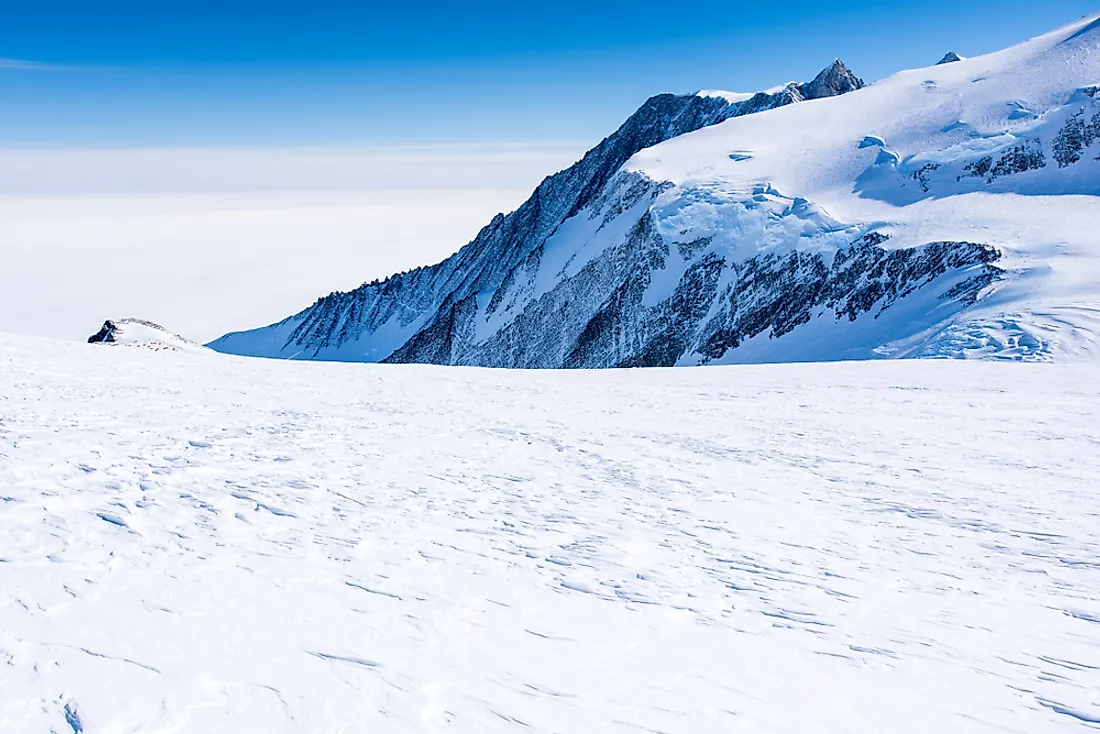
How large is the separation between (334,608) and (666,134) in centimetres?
12702

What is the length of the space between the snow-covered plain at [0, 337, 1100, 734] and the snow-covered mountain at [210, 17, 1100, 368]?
20524 millimetres

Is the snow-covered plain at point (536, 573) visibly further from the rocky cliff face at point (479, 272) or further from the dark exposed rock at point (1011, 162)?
the rocky cliff face at point (479, 272)

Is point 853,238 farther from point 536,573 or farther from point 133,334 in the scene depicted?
point 133,334

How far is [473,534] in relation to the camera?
25.3ft

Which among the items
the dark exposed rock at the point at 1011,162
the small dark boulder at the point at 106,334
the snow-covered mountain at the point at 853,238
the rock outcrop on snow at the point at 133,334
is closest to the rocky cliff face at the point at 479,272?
the snow-covered mountain at the point at 853,238

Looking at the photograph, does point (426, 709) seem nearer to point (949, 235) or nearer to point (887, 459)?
point (887, 459)

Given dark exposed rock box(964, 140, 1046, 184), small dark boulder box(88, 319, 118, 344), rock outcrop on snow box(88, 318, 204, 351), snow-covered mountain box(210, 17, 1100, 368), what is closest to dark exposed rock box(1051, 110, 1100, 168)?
snow-covered mountain box(210, 17, 1100, 368)

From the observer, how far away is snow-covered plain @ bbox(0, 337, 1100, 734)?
4.38 m

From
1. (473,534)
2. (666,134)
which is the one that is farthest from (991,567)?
(666,134)

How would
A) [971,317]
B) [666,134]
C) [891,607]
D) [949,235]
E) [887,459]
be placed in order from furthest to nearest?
1. [666,134]
2. [949,235]
3. [971,317]
4. [887,459]
5. [891,607]

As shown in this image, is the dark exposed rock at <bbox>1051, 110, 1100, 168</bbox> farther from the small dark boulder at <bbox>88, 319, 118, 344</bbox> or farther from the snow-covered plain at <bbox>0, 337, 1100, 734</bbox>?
the small dark boulder at <bbox>88, 319, 118, 344</bbox>

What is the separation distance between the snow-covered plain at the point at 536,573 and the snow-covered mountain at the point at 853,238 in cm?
2052

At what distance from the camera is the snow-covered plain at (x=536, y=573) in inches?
172

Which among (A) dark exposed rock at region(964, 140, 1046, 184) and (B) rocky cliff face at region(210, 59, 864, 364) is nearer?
(A) dark exposed rock at region(964, 140, 1046, 184)
